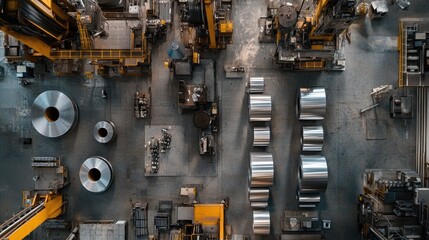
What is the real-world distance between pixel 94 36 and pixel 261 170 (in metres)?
6.45

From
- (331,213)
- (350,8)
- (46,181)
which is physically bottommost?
(331,213)

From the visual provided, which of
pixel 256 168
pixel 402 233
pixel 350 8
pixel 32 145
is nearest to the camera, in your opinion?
pixel 350 8

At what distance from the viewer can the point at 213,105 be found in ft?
30.6

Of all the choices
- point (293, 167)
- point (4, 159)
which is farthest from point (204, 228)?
point (4, 159)

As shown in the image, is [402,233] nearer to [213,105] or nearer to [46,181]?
[213,105]

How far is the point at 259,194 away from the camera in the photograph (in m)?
9.25

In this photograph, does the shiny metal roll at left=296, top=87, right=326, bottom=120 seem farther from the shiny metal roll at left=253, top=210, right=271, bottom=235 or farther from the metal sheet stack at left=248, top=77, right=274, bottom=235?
the shiny metal roll at left=253, top=210, right=271, bottom=235

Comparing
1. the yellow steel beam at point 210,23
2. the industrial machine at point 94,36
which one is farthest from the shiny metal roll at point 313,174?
the industrial machine at point 94,36

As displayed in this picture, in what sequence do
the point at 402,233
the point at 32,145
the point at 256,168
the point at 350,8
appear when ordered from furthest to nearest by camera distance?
the point at 32,145 → the point at 256,168 → the point at 402,233 → the point at 350,8

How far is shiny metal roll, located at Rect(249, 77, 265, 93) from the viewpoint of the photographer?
9.16 metres

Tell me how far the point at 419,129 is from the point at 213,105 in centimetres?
662

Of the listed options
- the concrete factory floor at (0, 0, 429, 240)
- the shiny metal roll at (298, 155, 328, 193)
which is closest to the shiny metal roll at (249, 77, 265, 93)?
the concrete factory floor at (0, 0, 429, 240)

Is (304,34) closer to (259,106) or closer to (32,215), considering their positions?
(259,106)

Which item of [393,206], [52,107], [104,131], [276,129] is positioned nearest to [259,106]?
[276,129]
